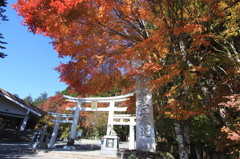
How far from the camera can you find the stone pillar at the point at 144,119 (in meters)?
5.82

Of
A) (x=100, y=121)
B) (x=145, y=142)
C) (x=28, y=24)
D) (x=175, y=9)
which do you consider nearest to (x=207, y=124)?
(x=145, y=142)

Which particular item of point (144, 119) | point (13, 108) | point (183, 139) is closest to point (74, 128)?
point (144, 119)

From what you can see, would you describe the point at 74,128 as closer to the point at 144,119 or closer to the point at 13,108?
the point at 144,119

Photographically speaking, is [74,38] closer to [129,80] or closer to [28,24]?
[28,24]

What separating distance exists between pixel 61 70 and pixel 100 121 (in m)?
15.8

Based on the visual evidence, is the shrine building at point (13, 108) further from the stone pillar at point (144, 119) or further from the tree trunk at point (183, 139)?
the tree trunk at point (183, 139)

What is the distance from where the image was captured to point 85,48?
7016mm

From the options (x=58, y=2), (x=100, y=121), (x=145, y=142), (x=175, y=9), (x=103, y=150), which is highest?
(x=175, y=9)

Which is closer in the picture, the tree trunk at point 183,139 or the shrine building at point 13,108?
the tree trunk at point 183,139

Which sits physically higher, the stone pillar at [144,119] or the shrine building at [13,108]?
the shrine building at [13,108]

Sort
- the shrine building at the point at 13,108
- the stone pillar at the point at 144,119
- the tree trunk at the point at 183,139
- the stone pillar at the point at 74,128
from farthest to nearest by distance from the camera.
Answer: the shrine building at the point at 13,108 → the stone pillar at the point at 74,128 → the stone pillar at the point at 144,119 → the tree trunk at the point at 183,139

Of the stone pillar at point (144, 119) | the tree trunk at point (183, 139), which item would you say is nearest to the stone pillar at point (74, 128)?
the stone pillar at point (144, 119)

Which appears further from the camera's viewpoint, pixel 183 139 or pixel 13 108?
pixel 13 108

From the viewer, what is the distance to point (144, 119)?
20.3ft
